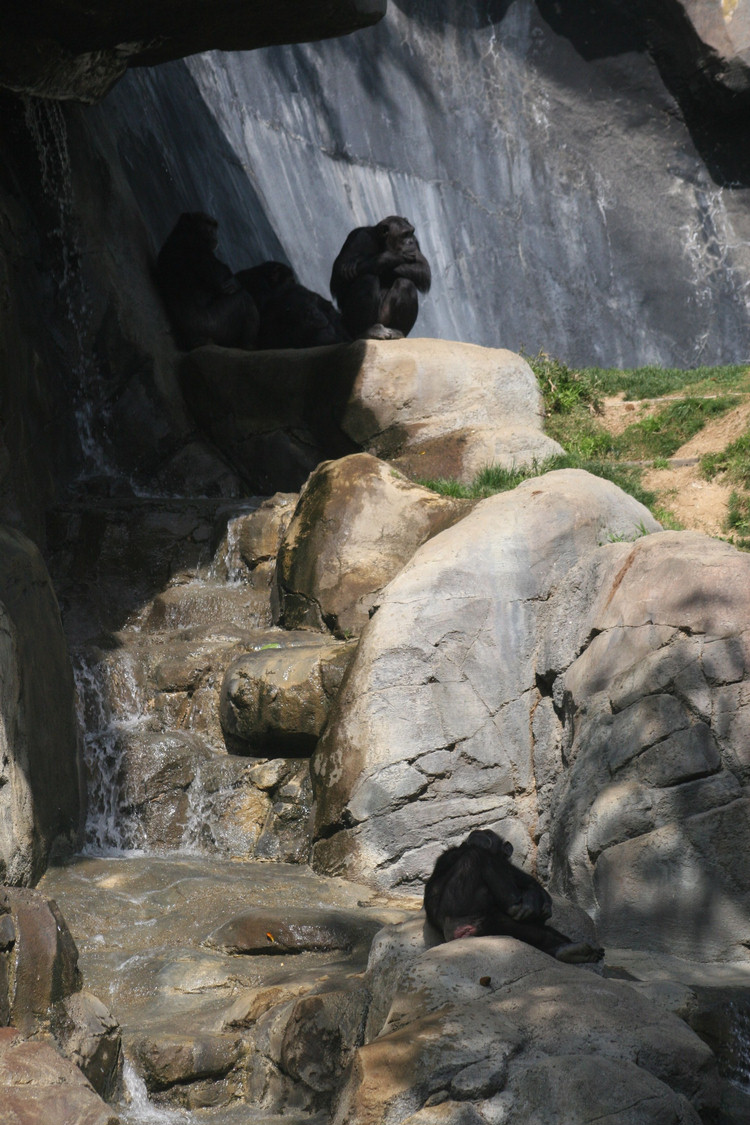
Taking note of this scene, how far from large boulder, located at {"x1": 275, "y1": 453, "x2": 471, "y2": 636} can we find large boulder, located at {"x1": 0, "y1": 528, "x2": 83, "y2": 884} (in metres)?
1.89

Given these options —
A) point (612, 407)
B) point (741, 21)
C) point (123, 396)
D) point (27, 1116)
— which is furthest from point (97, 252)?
point (741, 21)

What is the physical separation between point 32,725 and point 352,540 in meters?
2.76

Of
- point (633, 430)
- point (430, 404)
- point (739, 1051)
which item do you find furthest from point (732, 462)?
point (739, 1051)

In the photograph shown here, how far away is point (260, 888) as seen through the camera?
20.5 ft

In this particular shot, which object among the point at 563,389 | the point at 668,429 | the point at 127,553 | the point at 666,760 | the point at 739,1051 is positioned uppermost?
the point at 563,389

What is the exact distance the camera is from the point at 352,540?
27.7 feet

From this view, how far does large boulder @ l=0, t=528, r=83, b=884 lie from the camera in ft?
19.2

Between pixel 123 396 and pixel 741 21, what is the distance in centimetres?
1230

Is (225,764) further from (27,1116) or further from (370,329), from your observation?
(370,329)

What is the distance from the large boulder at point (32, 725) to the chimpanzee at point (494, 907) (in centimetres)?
230

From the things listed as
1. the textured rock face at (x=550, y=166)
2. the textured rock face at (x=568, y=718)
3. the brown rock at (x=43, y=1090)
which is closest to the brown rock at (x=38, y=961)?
the brown rock at (x=43, y=1090)

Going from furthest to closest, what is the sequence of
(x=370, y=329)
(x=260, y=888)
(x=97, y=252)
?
(x=370, y=329) → (x=97, y=252) → (x=260, y=888)

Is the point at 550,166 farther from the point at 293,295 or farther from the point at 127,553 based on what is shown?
the point at 127,553

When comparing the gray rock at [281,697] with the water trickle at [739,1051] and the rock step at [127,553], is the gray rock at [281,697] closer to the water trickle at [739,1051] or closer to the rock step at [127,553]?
the rock step at [127,553]
